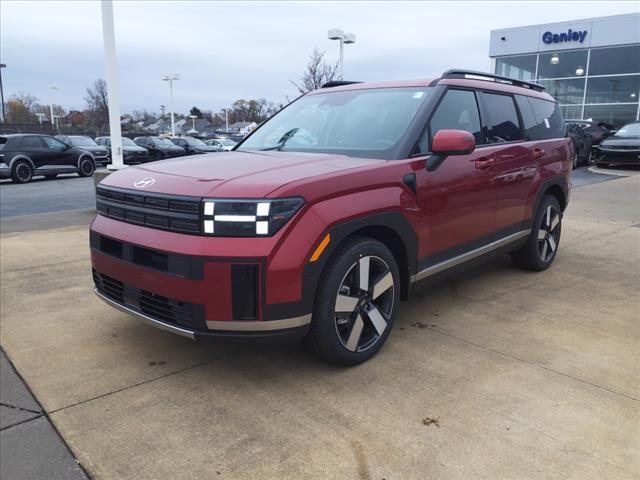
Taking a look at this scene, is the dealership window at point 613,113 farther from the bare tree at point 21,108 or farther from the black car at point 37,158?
the bare tree at point 21,108

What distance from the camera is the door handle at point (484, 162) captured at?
413 centimetres

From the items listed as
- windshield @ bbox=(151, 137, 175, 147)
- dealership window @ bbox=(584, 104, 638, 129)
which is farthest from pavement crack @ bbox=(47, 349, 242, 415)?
dealership window @ bbox=(584, 104, 638, 129)

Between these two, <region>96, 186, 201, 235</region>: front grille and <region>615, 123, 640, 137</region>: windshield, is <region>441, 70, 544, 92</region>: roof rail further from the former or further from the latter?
<region>615, 123, 640, 137</region>: windshield

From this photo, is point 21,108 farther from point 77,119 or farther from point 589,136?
point 589,136

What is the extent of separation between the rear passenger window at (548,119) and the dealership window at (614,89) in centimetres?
2338

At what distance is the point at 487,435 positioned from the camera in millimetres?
2633

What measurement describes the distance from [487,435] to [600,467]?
1.64ft

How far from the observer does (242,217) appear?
2.75m

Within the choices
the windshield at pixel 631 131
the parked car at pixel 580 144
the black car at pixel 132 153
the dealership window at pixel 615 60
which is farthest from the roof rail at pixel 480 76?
the dealership window at pixel 615 60

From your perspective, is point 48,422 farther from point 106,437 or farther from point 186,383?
point 186,383

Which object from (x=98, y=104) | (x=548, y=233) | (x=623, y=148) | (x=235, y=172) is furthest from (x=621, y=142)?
(x=98, y=104)

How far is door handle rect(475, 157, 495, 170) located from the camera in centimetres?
A: 413

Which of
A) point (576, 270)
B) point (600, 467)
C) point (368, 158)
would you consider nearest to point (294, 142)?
point (368, 158)

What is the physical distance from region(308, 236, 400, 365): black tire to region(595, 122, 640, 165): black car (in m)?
15.9
